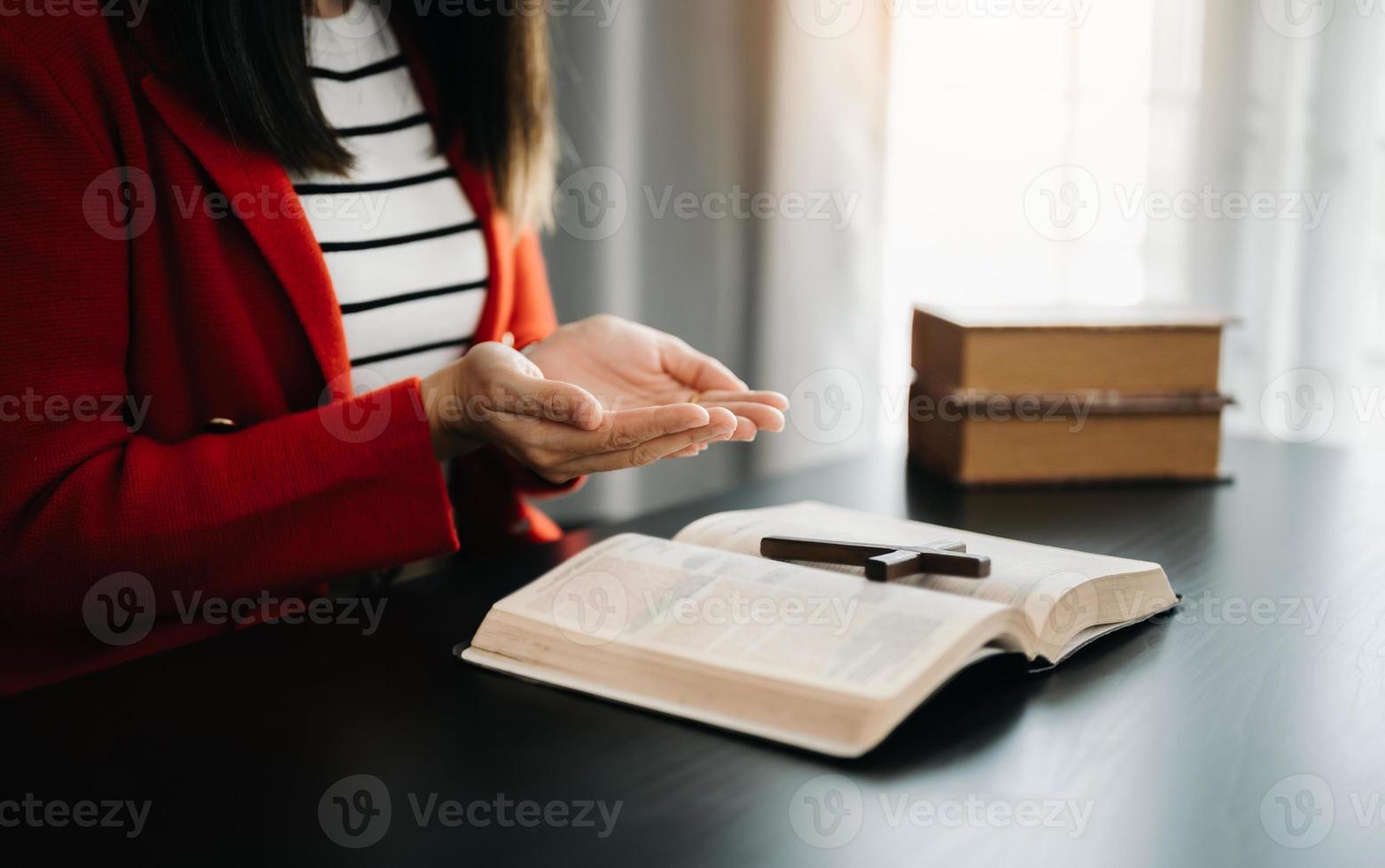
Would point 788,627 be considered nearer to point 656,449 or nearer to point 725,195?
point 656,449

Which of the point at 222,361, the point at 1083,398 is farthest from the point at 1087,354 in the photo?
the point at 222,361

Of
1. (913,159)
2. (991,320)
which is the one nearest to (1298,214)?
(913,159)

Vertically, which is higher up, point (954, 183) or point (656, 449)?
point (954, 183)

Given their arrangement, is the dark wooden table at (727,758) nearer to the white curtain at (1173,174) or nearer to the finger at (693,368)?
the finger at (693,368)

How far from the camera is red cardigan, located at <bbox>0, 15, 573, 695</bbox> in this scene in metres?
0.89

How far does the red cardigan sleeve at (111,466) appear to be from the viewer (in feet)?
2.91

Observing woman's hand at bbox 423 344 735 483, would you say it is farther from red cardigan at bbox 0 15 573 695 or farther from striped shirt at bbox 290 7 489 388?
striped shirt at bbox 290 7 489 388

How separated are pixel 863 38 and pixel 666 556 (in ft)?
5.85

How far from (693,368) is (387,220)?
1.10 feet

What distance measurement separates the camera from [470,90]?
1314 mm

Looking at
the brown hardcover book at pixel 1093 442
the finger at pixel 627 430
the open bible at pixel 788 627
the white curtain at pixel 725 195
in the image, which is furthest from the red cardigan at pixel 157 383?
the white curtain at pixel 725 195

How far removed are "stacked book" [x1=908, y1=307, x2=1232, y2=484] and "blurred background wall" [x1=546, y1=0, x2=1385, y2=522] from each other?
0.78 m

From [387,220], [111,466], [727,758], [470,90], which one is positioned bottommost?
[727,758]

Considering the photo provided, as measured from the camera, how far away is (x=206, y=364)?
1.04 meters
